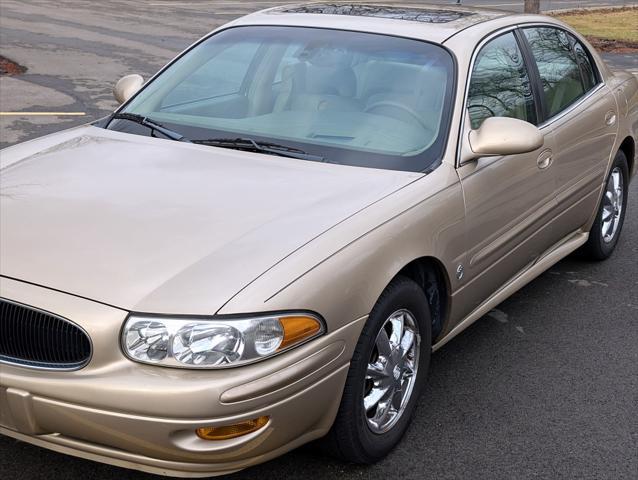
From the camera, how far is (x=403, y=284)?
3.40 m

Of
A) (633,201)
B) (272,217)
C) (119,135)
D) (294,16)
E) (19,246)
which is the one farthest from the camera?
(633,201)

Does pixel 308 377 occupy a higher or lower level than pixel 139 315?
lower

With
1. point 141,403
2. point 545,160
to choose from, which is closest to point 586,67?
point 545,160

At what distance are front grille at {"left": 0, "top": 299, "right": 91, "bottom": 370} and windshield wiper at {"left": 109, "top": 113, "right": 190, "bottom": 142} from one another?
4.62 feet

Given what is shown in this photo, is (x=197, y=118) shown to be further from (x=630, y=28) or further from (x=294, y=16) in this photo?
(x=630, y=28)

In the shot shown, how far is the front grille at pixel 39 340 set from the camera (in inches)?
110

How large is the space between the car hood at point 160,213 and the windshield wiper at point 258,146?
6cm

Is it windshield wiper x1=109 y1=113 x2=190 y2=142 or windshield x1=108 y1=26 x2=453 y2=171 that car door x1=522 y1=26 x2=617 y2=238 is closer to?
windshield x1=108 y1=26 x2=453 y2=171

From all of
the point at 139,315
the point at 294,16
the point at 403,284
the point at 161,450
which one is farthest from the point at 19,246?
the point at 294,16

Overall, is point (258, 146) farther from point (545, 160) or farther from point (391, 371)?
point (545, 160)

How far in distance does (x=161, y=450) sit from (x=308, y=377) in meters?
0.50

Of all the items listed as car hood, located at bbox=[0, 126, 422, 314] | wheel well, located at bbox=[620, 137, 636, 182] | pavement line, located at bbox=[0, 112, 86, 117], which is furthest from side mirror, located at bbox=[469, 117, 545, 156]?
pavement line, located at bbox=[0, 112, 86, 117]

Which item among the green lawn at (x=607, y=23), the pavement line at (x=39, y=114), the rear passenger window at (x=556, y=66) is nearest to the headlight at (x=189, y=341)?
the rear passenger window at (x=556, y=66)

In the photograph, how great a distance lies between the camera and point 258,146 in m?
3.94
